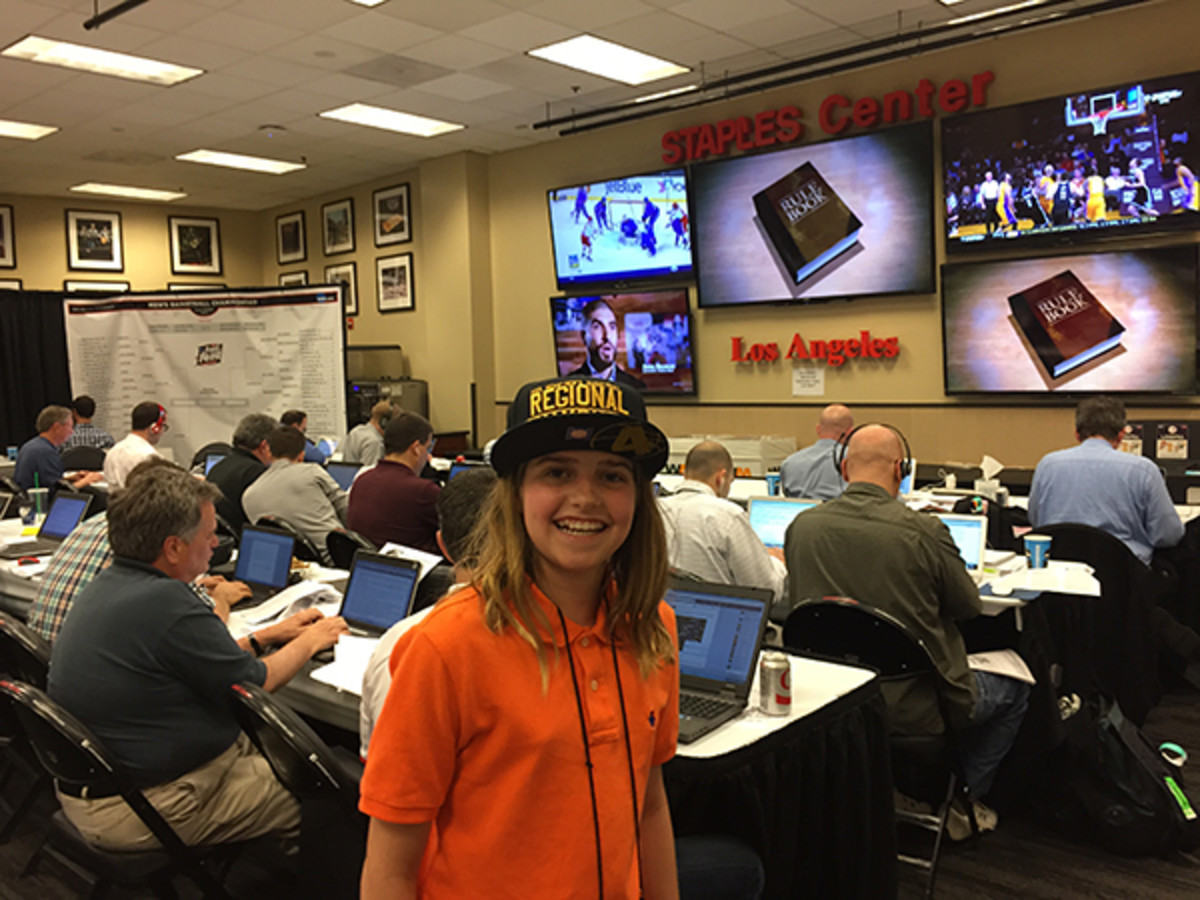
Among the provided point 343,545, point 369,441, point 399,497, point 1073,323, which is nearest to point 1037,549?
point 399,497

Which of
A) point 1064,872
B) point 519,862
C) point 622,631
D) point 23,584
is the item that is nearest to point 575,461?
point 622,631

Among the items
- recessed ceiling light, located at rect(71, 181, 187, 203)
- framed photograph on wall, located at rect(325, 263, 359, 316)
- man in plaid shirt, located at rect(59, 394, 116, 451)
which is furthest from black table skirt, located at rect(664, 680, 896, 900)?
recessed ceiling light, located at rect(71, 181, 187, 203)

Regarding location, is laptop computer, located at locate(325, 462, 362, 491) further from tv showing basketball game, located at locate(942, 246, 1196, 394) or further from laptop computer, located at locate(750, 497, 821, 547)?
tv showing basketball game, located at locate(942, 246, 1196, 394)

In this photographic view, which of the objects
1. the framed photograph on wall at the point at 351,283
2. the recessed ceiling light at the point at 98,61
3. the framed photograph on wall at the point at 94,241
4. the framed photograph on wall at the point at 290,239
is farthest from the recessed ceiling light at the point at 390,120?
the framed photograph on wall at the point at 94,241

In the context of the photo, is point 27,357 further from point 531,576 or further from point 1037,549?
point 531,576

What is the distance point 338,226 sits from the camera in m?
11.1

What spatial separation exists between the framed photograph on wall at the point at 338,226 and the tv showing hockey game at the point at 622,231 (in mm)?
3179

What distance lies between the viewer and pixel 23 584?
A: 3982mm

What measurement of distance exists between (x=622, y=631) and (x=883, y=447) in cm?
193

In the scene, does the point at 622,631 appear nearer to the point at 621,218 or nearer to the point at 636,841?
the point at 636,841

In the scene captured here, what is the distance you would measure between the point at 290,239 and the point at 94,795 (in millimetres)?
10734

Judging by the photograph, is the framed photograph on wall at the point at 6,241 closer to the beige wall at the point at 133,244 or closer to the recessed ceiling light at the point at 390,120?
the beige wall at the point at 133,244

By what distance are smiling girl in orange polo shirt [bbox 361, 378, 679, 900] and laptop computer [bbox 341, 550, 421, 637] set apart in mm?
1631

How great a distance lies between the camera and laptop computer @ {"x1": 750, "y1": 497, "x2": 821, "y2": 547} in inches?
161
